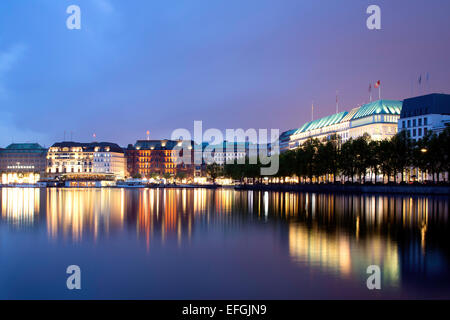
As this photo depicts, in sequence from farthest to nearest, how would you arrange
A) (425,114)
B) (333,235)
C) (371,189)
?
(425,114) → (371,189) → (333,235)

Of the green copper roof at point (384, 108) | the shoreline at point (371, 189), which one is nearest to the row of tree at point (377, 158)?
the shoreline at point (371, 189)

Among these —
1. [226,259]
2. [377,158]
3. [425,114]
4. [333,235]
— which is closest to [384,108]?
[425,114]

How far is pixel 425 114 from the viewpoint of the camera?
407 ft

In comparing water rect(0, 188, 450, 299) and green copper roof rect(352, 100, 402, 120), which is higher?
green copper roof rect(352, 100, 402, 120)

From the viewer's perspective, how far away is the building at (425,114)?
397 feet

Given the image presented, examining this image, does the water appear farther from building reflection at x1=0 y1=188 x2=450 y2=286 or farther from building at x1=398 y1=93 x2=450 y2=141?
building at x1=398 y1=93 x2=450 y2=141

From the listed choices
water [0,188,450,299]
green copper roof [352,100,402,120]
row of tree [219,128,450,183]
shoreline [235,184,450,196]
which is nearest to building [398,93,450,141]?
row of tree [219,128,450,183]

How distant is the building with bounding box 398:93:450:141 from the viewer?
12094 centimetres

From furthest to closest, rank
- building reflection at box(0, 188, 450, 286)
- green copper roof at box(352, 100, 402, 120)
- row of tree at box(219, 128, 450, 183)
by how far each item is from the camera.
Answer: green copper roof at box(352, 100, 402, 120) < row of tree at box(219, 128, 450, 183) < building reflection at box(0, 188, 450, 286)

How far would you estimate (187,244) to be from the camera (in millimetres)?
25000

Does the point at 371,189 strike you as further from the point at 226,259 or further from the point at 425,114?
the point at 226,259
